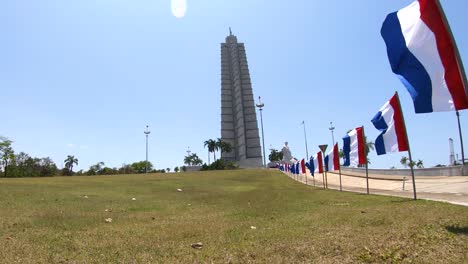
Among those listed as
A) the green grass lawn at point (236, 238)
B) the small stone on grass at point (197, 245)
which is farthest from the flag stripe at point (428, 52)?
the small stone on grass at point (197, 245)

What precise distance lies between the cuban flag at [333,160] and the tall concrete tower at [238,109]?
117 metres

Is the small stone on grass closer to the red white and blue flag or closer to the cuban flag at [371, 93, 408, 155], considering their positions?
the cuban flag at [371, 93, 408, 155]

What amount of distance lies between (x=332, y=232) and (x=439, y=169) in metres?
39.1

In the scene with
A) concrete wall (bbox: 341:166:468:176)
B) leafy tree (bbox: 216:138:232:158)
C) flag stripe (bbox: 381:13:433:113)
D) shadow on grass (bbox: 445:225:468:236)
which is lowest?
shadow on grass (bbox: 445:225:468:236)

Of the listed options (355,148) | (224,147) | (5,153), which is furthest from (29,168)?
(355,148)

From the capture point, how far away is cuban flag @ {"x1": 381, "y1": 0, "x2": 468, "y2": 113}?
772cm

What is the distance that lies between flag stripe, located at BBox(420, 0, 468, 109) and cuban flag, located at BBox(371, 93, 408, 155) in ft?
25.4

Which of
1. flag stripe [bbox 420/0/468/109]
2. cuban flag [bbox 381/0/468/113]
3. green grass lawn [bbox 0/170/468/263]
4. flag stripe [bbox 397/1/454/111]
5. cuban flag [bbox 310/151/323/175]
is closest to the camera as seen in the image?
green grass lawn [bbox 0/170/468/263]

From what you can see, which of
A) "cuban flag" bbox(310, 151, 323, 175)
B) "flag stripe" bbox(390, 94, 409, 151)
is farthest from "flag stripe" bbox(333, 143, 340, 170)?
"flag stripe" bbox(390, 94, 409, 151)

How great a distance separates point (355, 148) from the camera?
23.1 meters

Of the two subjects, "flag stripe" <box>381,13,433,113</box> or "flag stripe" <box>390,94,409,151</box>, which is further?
"flag stripe" <box>390,94,409,151</box>

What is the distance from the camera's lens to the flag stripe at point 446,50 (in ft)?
25.0

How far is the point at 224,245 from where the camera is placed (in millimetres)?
6984

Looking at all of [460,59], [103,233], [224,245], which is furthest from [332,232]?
[103,233]
